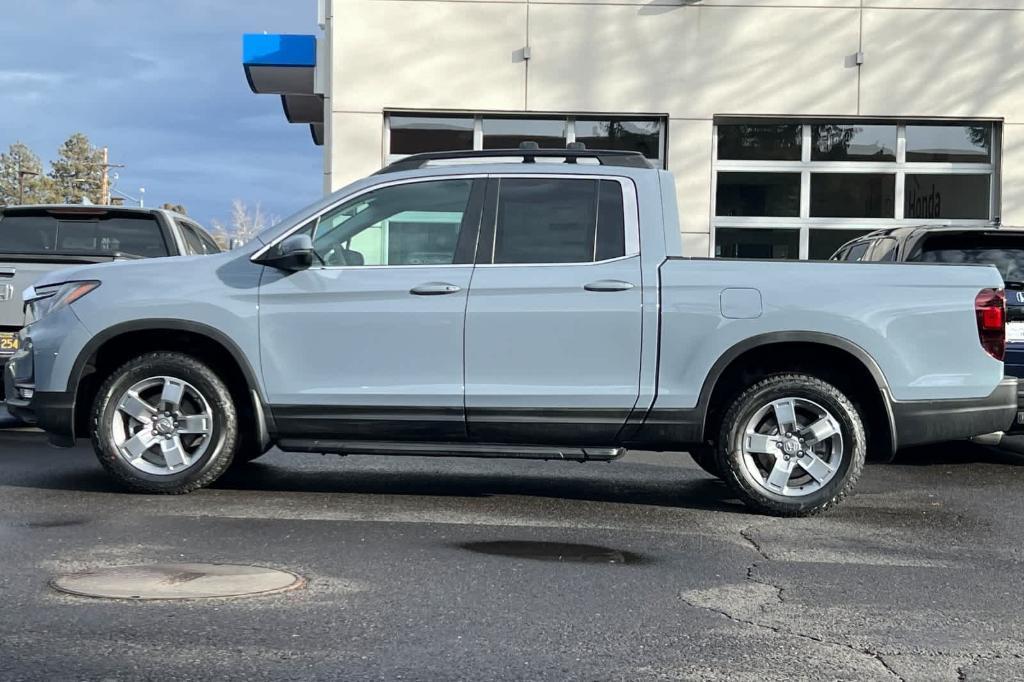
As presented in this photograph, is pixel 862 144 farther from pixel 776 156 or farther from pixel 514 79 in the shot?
pixel 514 79

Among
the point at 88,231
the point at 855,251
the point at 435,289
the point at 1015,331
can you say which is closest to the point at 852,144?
the point at 855,251

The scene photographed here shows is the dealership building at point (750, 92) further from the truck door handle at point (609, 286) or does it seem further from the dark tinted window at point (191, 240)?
the truck door handle at point (609, 286)

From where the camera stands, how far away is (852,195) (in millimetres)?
16750

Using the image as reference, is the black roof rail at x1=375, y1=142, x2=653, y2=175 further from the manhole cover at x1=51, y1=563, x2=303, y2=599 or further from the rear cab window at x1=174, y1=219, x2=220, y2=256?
the rear cab window at x1=174, y1=219, x2=220, y2=256

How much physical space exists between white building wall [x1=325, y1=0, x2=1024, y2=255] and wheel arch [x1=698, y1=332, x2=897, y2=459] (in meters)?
10.0

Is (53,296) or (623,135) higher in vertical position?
(623,135)

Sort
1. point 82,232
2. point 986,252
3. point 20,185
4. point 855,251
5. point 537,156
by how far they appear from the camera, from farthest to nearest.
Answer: point 20,185
point 82,232
point 855,251
point 986,252
point 537,156

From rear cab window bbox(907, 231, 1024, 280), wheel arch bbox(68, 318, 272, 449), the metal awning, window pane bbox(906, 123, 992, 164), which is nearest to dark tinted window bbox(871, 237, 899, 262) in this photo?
rear cab window bbox(907, 231, 1024, 280)

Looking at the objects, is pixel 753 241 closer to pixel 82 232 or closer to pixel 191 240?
pixel 191 240

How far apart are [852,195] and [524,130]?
15.9 ft

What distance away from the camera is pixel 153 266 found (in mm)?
6832

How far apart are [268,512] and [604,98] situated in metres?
11.5

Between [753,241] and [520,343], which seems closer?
[520,343]

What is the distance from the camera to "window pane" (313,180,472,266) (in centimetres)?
672
